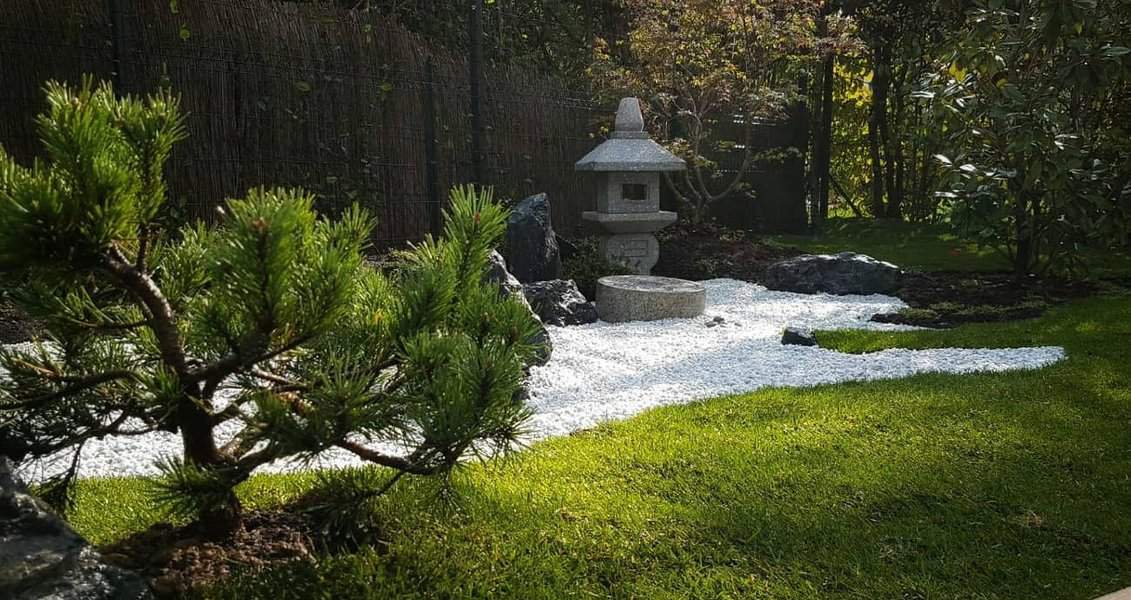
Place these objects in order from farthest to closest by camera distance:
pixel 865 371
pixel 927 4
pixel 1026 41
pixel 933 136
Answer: pixel 927 4, pixel 933 136, pixel 865 371, pixel 1026 41

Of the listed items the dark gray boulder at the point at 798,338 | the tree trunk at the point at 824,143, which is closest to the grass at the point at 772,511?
the dark gray boulder at the point at 798,338

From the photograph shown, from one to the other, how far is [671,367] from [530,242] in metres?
2.59

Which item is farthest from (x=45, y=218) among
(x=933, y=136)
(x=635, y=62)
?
(x=635, y=62)

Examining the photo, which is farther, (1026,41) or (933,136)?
(933,136)

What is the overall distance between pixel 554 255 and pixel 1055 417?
449 centimetres

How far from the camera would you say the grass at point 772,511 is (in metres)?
2.16

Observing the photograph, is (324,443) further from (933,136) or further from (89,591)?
(933,136)

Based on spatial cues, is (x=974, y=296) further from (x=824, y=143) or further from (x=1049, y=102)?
(x=824, y=143)

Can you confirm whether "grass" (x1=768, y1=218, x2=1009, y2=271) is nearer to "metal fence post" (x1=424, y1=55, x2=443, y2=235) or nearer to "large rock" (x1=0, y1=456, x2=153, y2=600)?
"metal fence post" (x1=424, y1=55, x2=443, y2=235)

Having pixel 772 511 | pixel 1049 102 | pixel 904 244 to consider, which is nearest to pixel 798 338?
pixel 1049 102

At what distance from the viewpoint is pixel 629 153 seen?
813cm

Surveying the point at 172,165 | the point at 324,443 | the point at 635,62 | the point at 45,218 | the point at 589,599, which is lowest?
the point at 589,599

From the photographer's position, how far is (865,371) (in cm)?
462

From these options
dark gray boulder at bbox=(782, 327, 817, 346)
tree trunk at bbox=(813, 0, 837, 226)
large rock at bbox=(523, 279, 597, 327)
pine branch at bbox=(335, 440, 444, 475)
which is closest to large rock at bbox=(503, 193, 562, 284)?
large rock at bbox=(523, 279, 597, 327)
